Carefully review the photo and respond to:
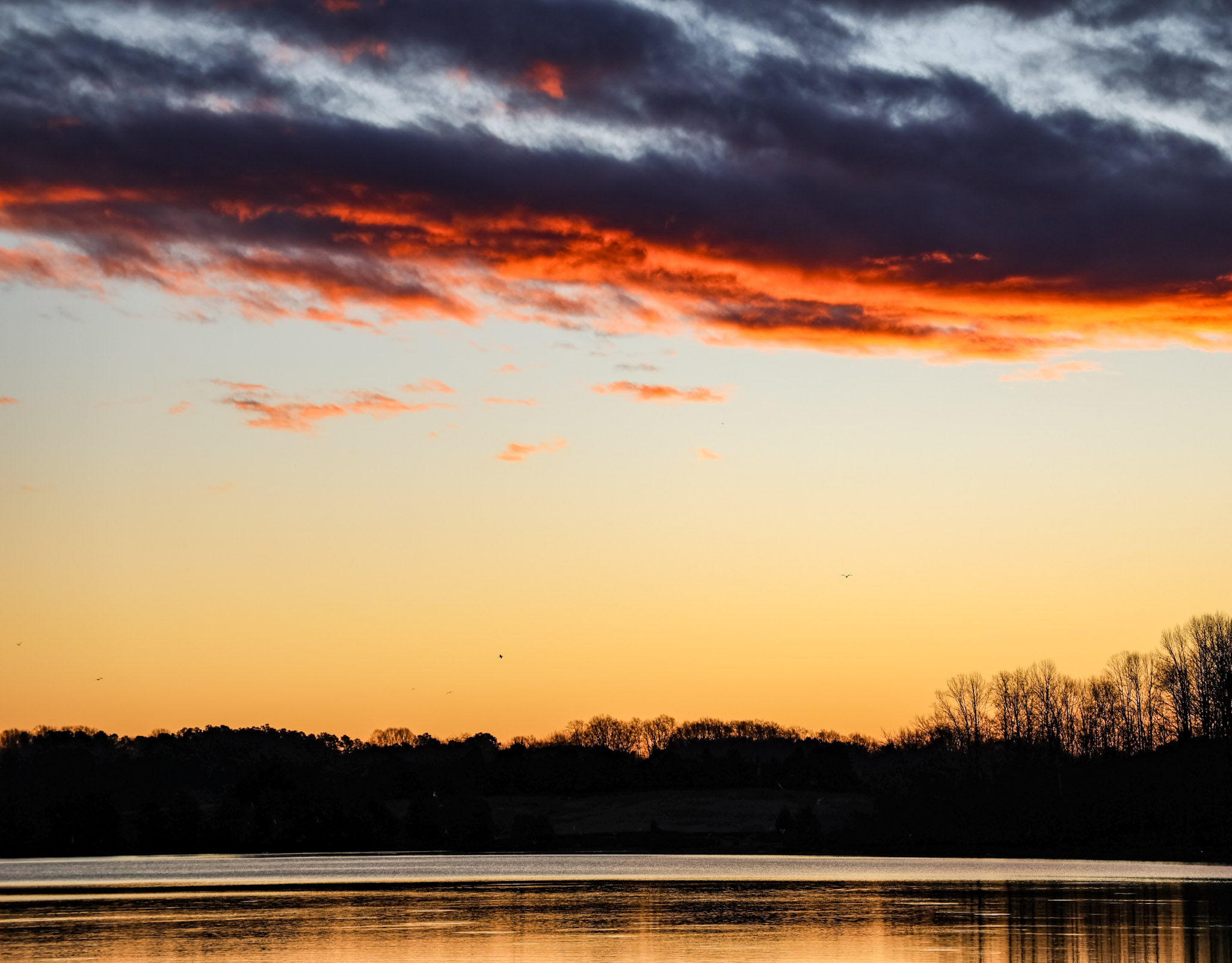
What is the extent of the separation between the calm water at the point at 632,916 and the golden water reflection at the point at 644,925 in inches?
7.0

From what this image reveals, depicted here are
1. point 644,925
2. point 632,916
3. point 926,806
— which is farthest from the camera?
point 926,806

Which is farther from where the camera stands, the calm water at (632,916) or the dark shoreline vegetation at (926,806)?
the dark shoreline vegetation at (926,806)

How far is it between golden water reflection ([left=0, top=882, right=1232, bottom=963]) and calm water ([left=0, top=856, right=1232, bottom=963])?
18cm

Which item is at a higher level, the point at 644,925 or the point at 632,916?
the point at 644,925

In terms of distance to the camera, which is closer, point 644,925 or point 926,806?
point 644,925

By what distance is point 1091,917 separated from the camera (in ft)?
177

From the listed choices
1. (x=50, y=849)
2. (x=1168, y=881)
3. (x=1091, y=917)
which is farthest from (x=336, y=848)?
(x=1091, y=917)

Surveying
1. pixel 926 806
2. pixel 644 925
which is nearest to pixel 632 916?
pixel 644 925

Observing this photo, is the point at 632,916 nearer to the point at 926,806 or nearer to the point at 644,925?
the point at 644,925

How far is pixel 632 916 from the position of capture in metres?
58.1

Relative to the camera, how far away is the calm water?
44.1 metres

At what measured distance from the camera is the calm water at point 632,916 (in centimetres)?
4406

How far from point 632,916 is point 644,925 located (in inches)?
196

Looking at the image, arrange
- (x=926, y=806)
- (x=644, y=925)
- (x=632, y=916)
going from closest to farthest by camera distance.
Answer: (x=644, y=925), (x=632, y=916), (x=926, y=806)
